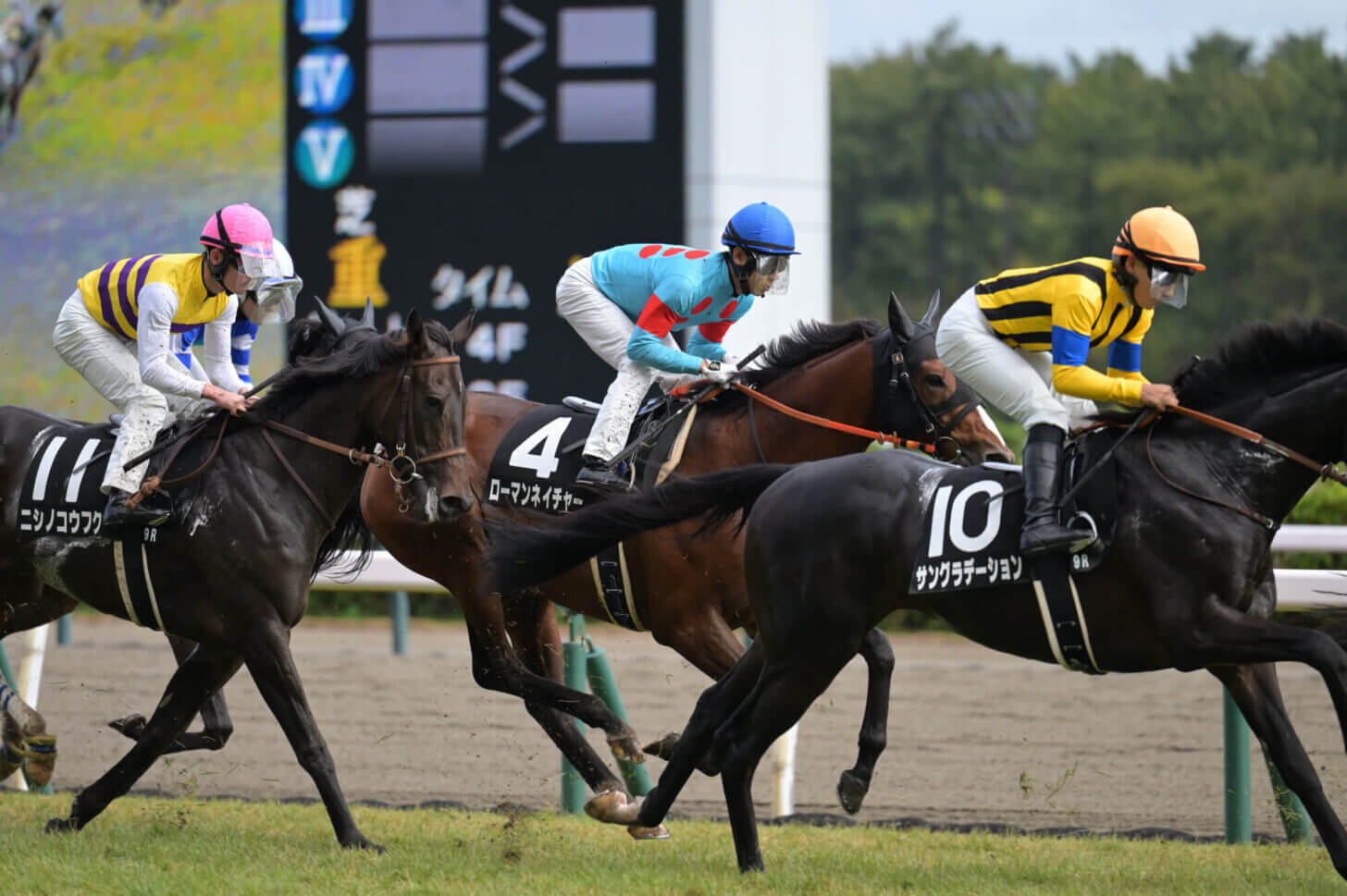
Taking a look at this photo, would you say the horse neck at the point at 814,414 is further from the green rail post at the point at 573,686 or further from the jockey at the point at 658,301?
the green rail post at the point at 573,686

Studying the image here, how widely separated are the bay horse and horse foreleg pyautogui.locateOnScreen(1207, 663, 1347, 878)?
1.08 metres

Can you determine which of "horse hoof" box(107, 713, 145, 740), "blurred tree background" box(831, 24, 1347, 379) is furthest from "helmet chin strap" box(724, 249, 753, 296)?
"blurred tree background" box(831, 24, 1347, 379)

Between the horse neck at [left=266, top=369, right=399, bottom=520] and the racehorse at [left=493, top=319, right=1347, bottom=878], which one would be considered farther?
the horse neck at [left=266, top=369, right=399, bottom=520]

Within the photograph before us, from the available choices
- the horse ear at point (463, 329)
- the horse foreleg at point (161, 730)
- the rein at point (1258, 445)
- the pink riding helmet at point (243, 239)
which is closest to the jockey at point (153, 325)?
the pink riding helmet at point (243, 239)

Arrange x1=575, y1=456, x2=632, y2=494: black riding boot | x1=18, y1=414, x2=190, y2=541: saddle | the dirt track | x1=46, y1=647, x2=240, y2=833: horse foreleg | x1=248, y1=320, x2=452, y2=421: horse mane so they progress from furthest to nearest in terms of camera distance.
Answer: the dirt track, x1=575, y1=456, x2=632, y2=494: black riding boot, x1=18, y1=414, x2=190, y2=541: saddle, x1=46, y1=647, x2=240, y2=833: horse foreleg, x1=248, y1=320, x2=452, y2=421: horse mane

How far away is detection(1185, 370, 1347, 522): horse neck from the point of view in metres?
4.11

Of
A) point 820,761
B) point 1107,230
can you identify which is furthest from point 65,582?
point 1107,230

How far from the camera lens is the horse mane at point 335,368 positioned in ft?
16.3

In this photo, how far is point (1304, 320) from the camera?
4.21 m

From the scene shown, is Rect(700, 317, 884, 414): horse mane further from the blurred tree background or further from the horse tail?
the blurred tree background

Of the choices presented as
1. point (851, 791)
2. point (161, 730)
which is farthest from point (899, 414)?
point (161, 730)

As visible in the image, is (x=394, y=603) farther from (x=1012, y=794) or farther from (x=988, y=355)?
(x=988, y=355)

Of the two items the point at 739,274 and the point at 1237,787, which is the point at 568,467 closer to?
the point at 739,274

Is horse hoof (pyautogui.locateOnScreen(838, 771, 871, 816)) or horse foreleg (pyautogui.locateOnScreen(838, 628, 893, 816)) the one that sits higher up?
horse foreleg (pyautogui.locateOnScreen(838, 628, 893, 816))
